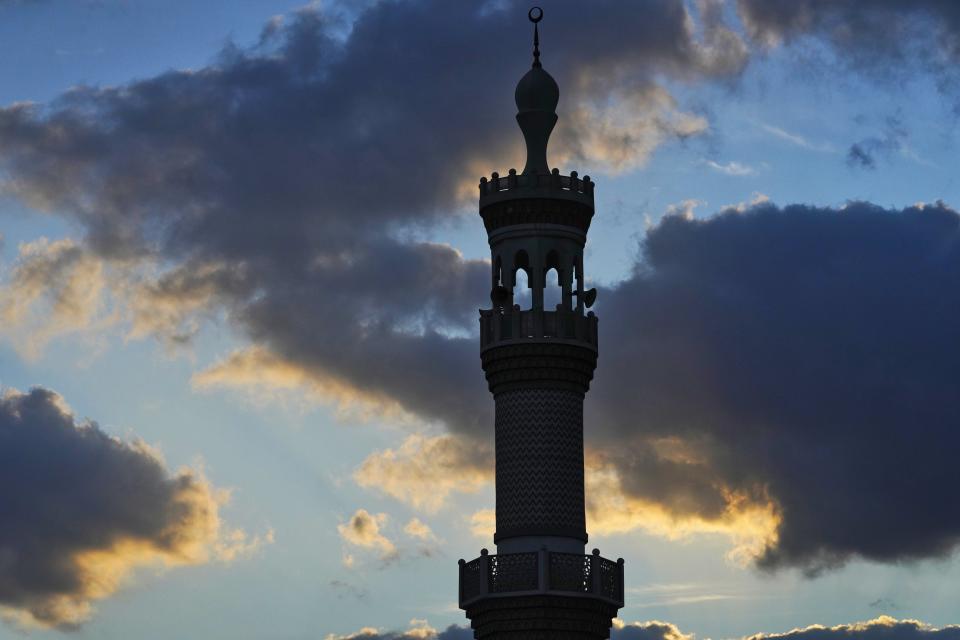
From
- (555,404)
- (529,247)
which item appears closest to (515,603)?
(555,404)

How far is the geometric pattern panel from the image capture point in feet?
297

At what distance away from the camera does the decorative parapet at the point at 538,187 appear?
3701 inches

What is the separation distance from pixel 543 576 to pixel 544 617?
1.60 metres

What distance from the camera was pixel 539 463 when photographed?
3568 inches

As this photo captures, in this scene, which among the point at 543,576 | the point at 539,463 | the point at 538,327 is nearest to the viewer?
the point at 543,576

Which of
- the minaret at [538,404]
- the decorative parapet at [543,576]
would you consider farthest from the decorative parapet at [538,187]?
the decorative parapet at [543,576]

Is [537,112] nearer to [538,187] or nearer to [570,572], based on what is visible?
[538,187]

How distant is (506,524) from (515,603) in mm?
3039

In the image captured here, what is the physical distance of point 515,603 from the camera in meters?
89.8

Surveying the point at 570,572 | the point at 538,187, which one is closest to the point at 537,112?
the point at 538,187

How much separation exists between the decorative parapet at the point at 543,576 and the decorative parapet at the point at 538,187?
14074mm

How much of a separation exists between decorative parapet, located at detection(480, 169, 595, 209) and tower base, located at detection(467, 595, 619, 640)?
625 inches

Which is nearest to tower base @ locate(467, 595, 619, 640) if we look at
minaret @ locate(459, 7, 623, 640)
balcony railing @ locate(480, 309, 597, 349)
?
minaret @ locate(459, 7, 623, 640)

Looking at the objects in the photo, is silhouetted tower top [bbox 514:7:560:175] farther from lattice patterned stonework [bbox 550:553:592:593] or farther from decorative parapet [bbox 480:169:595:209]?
lattice patterned stonework [bbox 550:553:592:593]
